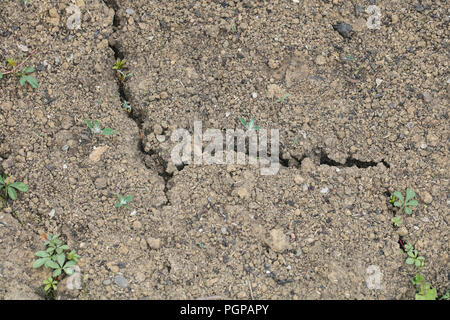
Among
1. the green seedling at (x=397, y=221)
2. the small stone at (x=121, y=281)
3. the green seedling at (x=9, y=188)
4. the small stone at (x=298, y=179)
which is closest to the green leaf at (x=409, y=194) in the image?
the green seedling at (x=397, y=221)

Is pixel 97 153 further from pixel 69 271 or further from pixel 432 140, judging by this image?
pixel 432 140

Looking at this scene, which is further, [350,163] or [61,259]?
[350,163]

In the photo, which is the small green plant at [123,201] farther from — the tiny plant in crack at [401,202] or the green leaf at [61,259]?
the tiny plant in crack at [401,202]

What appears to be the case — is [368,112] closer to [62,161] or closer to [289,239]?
[289,239]

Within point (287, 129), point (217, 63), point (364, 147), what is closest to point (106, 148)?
point (217, 63)

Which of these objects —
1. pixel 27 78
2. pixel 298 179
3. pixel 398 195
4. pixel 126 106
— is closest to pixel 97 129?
pixel 126 106
